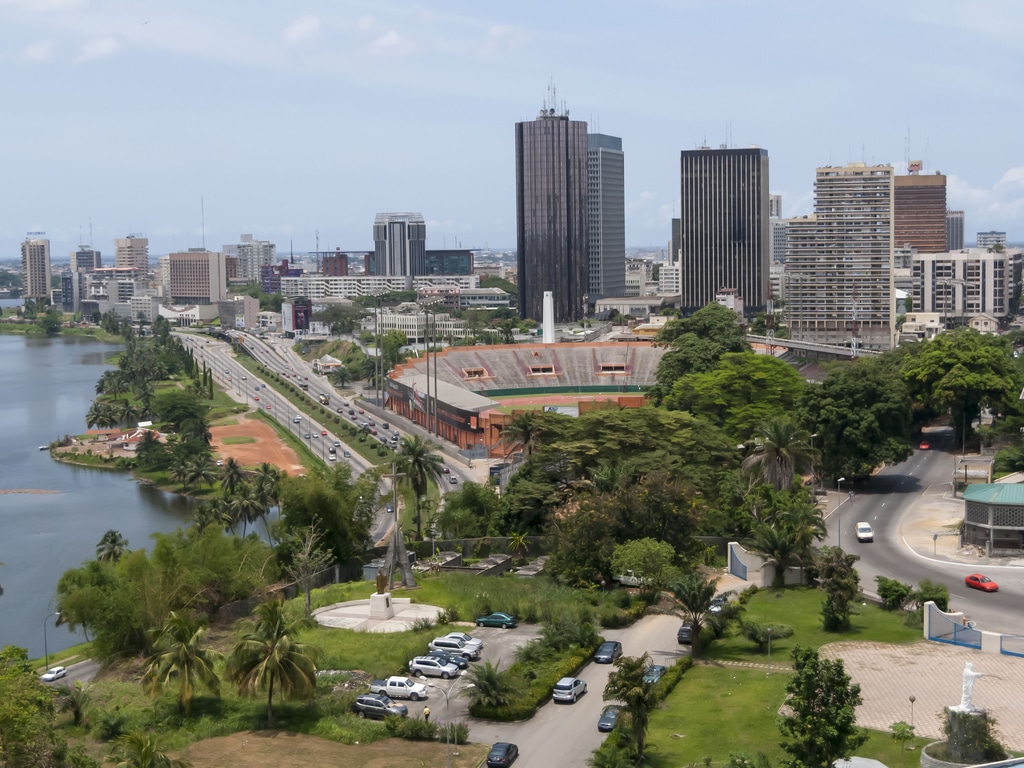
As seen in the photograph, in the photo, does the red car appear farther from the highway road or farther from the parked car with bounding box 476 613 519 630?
the parked car with bounding box 476 613 519 630

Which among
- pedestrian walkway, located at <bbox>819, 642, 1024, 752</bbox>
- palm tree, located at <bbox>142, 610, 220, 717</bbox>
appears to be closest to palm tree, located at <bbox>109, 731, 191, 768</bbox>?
palm tree, located at <bbox>142, 610, 220, 717</bbox>

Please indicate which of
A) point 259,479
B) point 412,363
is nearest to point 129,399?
point 412,363

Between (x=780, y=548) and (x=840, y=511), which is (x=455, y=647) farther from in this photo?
(x=840, y=511)

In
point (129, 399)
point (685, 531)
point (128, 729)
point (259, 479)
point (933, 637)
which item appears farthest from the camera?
point (129, 399)

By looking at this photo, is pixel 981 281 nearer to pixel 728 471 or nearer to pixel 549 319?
pixel 549 319

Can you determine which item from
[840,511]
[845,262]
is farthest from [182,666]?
[845,262]

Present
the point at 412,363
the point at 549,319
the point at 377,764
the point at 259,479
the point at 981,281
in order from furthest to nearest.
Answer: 1. the point at 981,281
2. the point at 549,319
3. the point at 412,363
4. the point at 259,479
5. the point at 377,764
